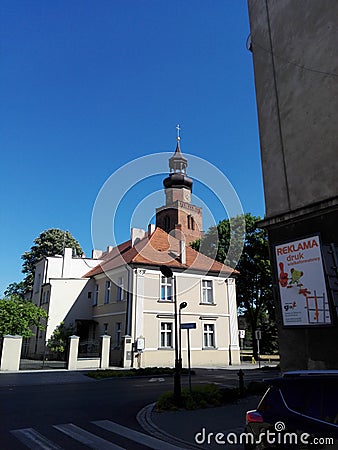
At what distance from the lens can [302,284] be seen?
1038cm

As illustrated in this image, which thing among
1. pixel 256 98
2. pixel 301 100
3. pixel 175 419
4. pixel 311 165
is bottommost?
pixel 175 419

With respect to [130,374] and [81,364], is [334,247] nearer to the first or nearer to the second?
[130,374]

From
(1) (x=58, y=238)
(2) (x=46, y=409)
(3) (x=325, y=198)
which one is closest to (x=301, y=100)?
(3) (x=325, y=198)

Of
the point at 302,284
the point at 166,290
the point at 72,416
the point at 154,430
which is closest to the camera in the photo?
the point at 154,430

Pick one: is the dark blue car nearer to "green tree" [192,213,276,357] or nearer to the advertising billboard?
the advertising billboard

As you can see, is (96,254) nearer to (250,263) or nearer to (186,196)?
(250,263)

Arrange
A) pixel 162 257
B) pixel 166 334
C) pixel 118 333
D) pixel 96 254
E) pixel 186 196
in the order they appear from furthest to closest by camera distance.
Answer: pixel 186 196 < pixel 96 254 < pixel 162 257 < pixel 118 333 < pixel 166 334

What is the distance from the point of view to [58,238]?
59594mm

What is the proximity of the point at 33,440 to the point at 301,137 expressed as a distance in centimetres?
1061

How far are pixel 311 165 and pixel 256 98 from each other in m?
4.09

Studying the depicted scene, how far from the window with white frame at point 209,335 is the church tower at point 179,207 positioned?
24795mm

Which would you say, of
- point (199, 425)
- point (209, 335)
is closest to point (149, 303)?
point (209, 335)

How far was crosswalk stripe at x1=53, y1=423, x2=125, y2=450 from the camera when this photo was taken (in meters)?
6.72

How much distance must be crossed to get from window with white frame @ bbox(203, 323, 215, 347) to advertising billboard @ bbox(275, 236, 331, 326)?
20.3 metres
